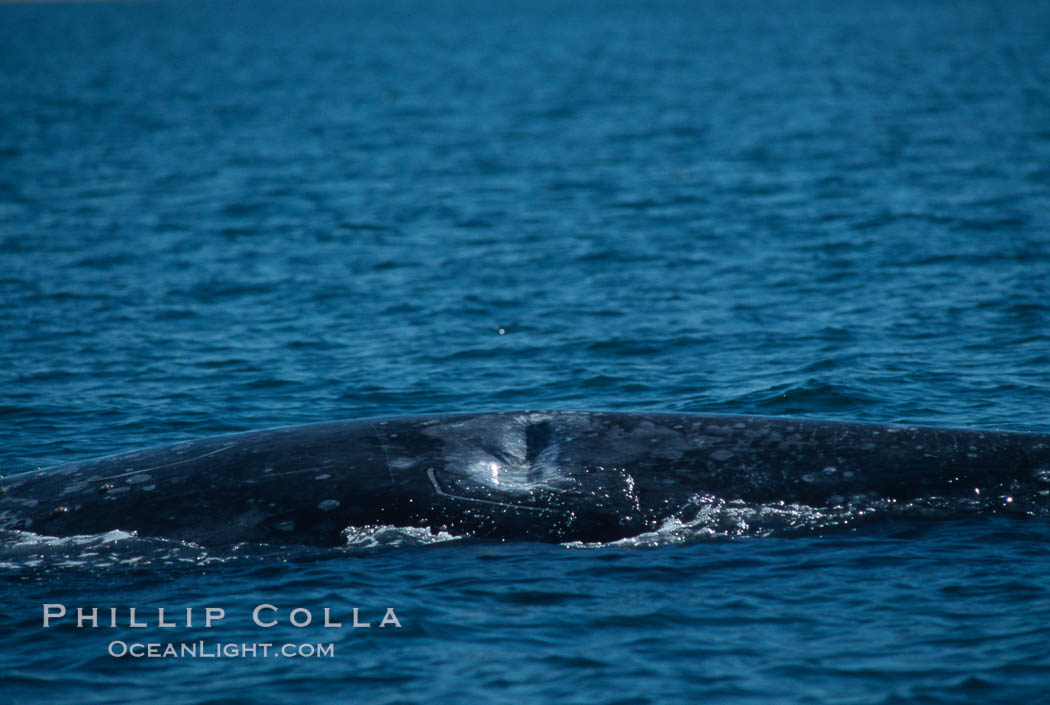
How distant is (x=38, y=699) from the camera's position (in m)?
9.36

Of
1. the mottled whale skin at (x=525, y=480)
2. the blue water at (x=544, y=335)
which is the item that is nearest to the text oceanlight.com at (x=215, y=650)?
the blue water at (x=544, y=335)

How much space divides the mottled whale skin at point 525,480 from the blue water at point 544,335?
0.81ft

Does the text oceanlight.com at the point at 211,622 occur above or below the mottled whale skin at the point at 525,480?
below

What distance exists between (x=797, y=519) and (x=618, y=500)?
1.59 meters

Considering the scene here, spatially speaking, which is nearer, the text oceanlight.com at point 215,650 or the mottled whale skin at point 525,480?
the text oceanlight.com at point 215,650

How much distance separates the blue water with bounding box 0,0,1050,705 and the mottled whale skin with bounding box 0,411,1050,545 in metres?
0.25

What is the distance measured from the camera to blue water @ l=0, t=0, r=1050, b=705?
9.80 m

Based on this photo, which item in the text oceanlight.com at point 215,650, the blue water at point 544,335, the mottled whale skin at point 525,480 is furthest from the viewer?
the mottled whale skin at point 525,480

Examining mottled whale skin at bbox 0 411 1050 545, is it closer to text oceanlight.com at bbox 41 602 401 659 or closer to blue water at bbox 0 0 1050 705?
Answer: blue water at bbox 0 0 1050 705

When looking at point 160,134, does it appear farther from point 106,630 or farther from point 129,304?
point 106,630

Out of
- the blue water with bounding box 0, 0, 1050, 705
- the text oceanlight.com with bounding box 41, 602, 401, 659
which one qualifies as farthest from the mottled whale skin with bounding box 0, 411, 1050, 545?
the text oceanlight.com with bounding box 41, 602, 401, 659

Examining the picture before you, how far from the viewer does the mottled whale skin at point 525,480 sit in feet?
37.0

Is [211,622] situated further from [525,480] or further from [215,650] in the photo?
[525,480]

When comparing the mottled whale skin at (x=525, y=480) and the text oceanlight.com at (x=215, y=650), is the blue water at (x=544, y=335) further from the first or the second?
the mottled whale skin at (x=525, y=480)
